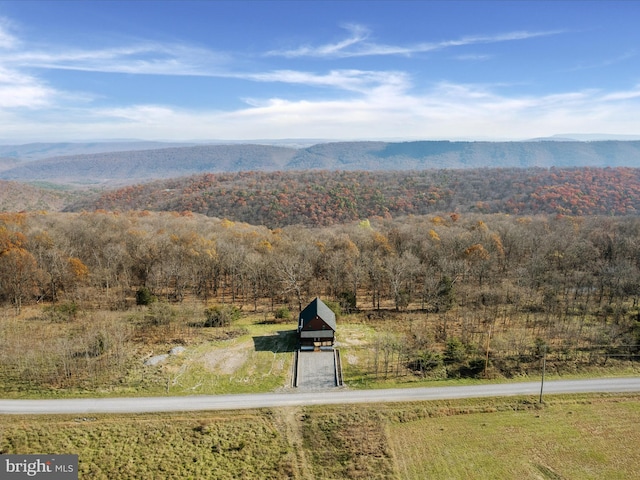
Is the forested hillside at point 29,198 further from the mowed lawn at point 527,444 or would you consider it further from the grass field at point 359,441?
the mowed lawn at point 527,444

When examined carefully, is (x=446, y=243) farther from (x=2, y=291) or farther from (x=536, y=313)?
(x=2, y=291)

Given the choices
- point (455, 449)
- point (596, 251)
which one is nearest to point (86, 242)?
point (455, 449)

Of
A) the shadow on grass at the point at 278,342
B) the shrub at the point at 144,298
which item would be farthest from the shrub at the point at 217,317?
the shrub at the point at 144,298

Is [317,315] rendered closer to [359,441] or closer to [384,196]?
[359,441]

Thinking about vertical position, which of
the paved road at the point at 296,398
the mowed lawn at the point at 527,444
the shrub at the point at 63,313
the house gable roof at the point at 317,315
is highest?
the house gable roof at the point at 317,315

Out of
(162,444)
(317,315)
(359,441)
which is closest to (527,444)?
(359,441)

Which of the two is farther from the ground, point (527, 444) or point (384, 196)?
point (384, 196)
